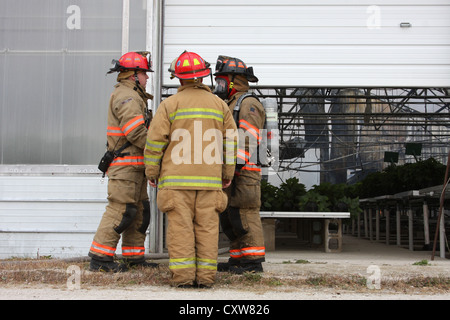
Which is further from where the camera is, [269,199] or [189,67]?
[269,199]

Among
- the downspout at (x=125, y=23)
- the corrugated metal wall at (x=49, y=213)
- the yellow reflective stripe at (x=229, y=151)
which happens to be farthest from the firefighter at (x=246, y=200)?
the downspout at (x=125, y=23)

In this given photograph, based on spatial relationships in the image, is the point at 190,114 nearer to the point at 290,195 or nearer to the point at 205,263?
the point at 205,263

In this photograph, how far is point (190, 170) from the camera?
14.6 ft

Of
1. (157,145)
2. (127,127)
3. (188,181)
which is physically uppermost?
(127,127)

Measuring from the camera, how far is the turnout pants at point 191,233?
14.1 feet

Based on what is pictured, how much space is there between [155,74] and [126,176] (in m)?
2.46

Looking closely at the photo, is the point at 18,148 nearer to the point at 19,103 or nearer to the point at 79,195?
the point at 19,103

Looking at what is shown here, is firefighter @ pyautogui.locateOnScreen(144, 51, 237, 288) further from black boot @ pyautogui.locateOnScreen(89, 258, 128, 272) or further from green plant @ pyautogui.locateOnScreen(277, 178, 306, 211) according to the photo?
green plant @ pyautogui.locateOnScreen(277, 178, 306, 211)

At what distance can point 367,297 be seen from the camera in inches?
159

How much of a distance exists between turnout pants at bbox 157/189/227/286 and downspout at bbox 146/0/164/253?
255 cm

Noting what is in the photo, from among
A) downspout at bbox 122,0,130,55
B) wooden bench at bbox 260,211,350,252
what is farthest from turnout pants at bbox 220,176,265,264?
wooden bench at bbox 260,211,350,252

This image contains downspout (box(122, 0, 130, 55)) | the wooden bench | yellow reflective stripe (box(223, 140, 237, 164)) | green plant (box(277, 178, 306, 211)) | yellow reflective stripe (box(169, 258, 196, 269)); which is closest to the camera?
yellow reflective stripe (box(169, 258, 196, 269))

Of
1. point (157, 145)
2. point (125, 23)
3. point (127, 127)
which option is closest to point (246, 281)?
point (157, 145)

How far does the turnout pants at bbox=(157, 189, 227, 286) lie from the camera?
4.31 metres
